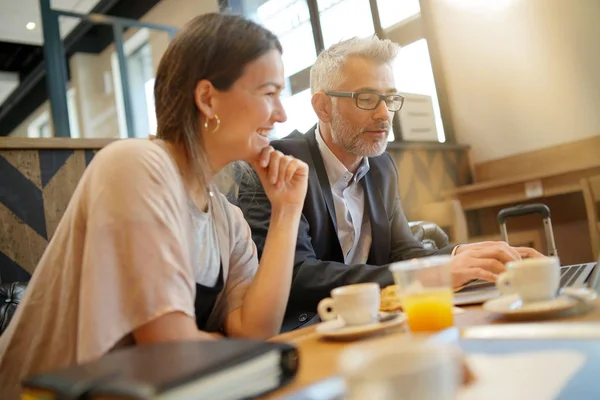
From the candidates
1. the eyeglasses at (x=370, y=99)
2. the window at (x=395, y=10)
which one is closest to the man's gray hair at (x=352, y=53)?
the eyeglasses at (x=370, y=99)

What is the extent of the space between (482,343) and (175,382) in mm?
331

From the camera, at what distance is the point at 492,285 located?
3.40 ft

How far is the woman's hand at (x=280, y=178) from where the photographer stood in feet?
4.08

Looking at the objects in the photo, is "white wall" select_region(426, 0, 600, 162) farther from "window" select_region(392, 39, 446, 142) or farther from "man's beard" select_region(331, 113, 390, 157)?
"man's beard" select_region(331, 113, 390, 157)

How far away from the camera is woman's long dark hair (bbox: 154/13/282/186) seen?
1056 mm

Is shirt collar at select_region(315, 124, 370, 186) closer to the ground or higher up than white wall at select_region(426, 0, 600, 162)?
closer to the ground

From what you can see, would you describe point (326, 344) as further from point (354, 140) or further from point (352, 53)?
point (352, 53)

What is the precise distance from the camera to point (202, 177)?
106 centimetres

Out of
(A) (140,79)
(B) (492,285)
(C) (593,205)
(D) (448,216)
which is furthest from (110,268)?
(A) (140,79)

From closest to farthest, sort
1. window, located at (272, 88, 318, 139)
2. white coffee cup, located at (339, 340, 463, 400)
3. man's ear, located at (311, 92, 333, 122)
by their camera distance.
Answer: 1. white coffee cup, located at (339, 340, 463, 400)
2. man's ear, located at (311, 92, 333, 122)
3. window, located at (272, 88, 318, 139)

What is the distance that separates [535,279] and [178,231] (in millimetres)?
535

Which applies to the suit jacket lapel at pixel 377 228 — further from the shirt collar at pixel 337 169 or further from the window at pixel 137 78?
the window at pixel 137 78

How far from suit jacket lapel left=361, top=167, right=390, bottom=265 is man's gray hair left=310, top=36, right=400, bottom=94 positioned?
1.44 ft

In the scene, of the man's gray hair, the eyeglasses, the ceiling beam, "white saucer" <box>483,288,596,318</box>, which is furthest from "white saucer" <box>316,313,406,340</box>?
the ceiling beam
